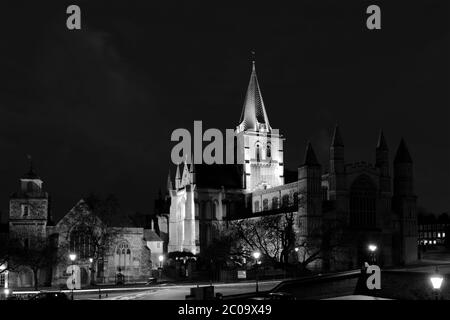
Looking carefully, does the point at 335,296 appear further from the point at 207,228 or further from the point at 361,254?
the point at 207,228

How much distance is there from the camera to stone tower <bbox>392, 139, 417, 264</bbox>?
97188 mm

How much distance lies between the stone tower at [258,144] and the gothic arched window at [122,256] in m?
48.2

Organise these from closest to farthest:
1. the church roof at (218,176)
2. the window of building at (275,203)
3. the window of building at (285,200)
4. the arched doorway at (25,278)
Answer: the arched doorway at (25,278) → the window of building at (285,200) → the window of building at (275,203) → the church roof at (218,176)

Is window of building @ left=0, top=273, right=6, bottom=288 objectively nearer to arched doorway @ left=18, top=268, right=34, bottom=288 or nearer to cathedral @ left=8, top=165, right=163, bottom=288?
cathedral @ left=8, top=165, right=163, bottom=288

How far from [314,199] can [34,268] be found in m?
38.9

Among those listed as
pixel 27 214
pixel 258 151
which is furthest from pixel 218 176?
pixel 27 214

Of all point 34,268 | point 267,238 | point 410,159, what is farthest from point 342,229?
point 34,268

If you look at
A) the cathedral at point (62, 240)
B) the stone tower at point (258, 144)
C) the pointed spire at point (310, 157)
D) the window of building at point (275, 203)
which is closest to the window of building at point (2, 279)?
the cathedral at point (62, 240)

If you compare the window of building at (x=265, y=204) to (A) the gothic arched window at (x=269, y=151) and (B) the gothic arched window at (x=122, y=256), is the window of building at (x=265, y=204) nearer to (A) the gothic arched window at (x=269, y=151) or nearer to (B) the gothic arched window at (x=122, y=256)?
(A) the gothic arched window at (x=269, y=151)

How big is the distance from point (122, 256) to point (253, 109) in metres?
57.2

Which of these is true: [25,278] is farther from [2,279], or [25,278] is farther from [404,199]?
[404,199]

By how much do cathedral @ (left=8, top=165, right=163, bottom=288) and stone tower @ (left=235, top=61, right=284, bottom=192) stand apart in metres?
50.9

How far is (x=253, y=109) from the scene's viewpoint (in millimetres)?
134375

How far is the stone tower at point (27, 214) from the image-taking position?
79500 millimetres
